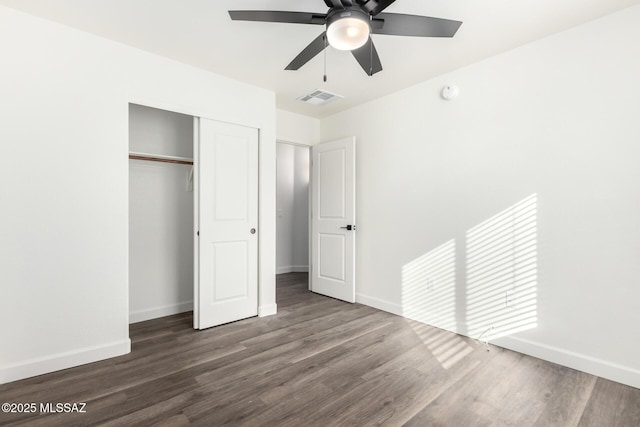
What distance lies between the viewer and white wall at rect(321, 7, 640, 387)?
87.8 inches

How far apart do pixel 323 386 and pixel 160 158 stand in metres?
2.83

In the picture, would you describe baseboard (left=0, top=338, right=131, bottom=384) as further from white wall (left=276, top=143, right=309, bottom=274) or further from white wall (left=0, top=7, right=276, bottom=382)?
white wall (left=276, top=143, right=309, bottom=274)

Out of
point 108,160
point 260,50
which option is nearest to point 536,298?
point 260,50

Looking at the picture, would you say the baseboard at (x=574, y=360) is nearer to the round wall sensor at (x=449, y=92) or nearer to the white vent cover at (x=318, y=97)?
the round wall sensor at (x=449, y=92)

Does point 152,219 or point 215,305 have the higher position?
point 152,219

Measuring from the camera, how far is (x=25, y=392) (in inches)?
81.3

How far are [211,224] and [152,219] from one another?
82 centimetres

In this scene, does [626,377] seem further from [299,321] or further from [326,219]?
[326,219]

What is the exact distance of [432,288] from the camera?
3312mm

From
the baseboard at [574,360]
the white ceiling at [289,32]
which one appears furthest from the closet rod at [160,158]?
the baseboard at [574,360]

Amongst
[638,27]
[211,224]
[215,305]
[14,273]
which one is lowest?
[215,305]

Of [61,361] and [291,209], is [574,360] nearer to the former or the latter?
[61,361]

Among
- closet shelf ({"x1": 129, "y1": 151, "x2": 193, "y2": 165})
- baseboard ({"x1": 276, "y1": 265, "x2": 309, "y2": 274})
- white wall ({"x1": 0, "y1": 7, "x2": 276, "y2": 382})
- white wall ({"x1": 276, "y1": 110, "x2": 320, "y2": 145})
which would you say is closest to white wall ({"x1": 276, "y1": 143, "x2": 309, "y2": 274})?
baseboard ({"x1": 276, "y1": 265, "x2": 309, "y2": 274})

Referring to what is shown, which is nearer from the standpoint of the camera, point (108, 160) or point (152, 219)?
point (108, 160)
